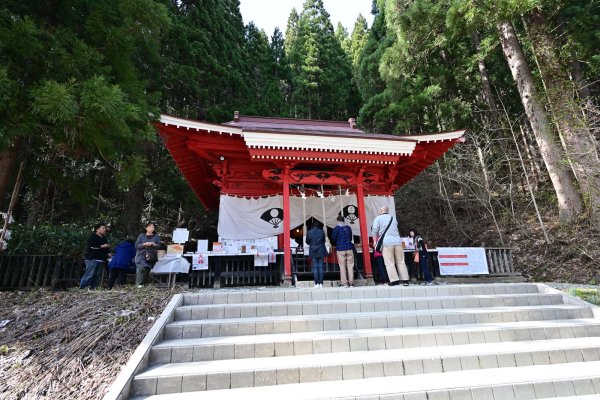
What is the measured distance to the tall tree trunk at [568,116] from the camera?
25.1ft

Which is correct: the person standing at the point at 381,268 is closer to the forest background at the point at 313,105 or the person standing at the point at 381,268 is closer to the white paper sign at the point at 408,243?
the white paper sign at the point at 408,243

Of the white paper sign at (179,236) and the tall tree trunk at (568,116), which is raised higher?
the tall tree trunk at (568,116)

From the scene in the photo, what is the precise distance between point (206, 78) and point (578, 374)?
13.0 m

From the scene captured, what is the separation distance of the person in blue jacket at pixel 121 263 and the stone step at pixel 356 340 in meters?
3.26

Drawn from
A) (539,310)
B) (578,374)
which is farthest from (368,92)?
(578,374)

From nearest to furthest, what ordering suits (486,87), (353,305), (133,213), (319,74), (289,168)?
(353,305)
(289,168)
(133,213)
(486,87)
(319,74)

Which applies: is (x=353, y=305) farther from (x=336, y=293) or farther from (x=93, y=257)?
(x=93, y=257)

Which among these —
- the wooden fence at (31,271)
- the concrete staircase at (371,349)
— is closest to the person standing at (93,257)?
the wooden fence at (31,271)

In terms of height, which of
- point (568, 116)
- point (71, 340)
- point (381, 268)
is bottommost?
point (71, 340)

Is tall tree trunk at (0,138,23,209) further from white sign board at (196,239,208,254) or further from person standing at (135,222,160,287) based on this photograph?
white sign board at (196,239,208,254)

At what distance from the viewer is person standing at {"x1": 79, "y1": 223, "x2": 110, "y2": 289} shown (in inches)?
226

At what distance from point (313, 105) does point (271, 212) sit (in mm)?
11445

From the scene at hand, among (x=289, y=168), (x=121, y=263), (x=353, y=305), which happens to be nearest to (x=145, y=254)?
(x=121, y=263)

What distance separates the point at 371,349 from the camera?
3.30 metres
